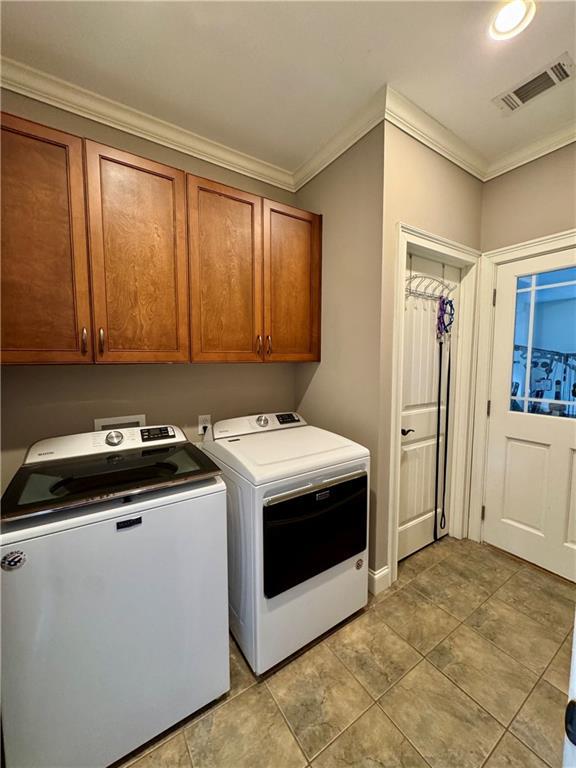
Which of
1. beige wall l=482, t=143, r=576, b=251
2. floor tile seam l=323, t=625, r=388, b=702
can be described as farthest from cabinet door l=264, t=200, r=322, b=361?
floor tile seam l=323, t=625, r=388, b=702

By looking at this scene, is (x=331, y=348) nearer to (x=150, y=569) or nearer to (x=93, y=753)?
(x=150, y=569)

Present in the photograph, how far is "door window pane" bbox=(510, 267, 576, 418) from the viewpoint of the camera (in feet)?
6.14

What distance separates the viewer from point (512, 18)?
121 cm

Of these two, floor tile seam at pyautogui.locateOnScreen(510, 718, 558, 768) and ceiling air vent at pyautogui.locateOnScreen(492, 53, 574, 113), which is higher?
ceiling air vent at pyautogui.locateOnScreen(492, 53, 574, 113)

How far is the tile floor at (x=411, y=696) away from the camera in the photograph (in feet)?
3.67

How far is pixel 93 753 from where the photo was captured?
105 centimetres

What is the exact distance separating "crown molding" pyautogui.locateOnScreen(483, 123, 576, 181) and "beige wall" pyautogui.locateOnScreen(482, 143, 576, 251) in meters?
0.03

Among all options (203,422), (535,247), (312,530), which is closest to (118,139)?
(203,422)

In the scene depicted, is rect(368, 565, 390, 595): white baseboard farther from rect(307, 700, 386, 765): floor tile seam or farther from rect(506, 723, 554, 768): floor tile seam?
rect(506, 723, 554, 768): floor tile seam

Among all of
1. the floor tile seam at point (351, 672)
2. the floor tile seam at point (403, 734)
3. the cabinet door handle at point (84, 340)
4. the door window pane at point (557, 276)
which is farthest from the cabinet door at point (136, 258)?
the door window pane at point (557, 276)

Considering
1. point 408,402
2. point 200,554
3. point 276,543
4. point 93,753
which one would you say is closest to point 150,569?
point 200,554

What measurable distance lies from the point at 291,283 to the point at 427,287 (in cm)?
92

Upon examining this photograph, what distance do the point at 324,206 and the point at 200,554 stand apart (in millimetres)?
2106

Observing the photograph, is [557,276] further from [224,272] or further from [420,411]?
[224,272]
